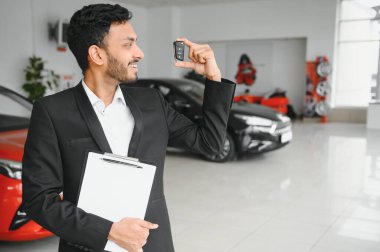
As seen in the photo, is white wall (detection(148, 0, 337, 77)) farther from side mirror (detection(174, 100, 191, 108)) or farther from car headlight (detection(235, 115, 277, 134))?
side mirror (detection(174, 100, 191, 108))

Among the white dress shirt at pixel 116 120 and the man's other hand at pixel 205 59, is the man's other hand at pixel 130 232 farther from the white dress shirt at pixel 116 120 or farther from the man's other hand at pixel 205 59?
the man's other hand at pixel 205 59

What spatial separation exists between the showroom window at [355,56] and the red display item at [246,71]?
2.74m

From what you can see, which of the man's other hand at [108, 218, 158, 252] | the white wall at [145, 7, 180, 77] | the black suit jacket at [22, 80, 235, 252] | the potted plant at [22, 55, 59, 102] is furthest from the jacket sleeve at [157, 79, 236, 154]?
the white wall at [145, 7, 180, 77]

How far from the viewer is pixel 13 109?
392 centimetres

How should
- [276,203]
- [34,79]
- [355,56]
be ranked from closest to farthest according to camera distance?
1. [276,203]
2. [34,79]
3. [355,56]

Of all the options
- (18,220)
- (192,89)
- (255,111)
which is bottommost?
(18,220)

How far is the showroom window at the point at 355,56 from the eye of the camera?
40.1ft

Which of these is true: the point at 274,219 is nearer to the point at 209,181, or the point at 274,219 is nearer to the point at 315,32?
the point at 209,181

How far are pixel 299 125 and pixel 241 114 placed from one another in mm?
5851

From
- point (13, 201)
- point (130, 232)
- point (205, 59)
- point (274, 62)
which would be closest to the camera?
point (130, 232)

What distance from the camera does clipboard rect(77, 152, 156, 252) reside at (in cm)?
104

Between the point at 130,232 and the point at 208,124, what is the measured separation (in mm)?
423

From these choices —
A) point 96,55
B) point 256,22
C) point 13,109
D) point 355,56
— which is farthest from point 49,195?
point 355,56

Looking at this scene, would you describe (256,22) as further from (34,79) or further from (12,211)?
(12,211)
